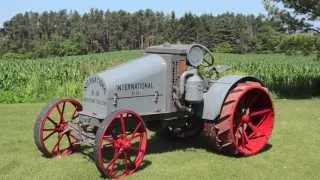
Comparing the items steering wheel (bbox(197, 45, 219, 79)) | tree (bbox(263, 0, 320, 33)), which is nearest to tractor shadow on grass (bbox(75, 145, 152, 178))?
steering wheel (bbox(197, 45, 219, 79))

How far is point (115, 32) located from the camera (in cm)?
11662

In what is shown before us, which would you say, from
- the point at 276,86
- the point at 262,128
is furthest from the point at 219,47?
the point at 262,128

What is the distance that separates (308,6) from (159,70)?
11.3 m

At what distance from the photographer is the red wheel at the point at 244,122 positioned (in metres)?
8.50

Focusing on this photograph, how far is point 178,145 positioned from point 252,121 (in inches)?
53.0

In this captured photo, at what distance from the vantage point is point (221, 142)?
8.66 m

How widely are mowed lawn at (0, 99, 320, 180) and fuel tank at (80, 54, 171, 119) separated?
846 mm

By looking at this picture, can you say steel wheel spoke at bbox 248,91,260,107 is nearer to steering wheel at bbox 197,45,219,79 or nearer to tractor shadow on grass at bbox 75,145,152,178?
steering wheel at bbox 197,45,219,79

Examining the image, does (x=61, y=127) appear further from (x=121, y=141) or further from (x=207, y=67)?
(x=207, y=67)

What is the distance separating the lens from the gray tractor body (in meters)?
7.91

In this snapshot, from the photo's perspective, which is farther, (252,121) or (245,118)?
(252,121)

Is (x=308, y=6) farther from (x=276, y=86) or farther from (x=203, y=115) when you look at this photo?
(x=203, y=115)

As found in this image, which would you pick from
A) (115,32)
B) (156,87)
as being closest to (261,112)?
(156,87)

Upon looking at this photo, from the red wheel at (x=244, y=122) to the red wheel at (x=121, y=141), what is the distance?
1367 millimetres
